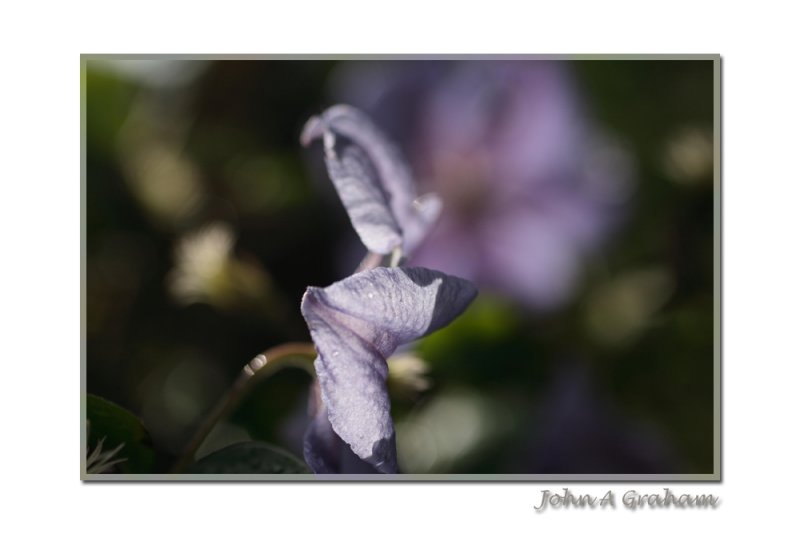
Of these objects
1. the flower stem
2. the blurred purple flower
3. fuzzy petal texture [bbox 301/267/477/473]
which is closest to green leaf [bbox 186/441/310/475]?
the flower stem

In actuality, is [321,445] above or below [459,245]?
below

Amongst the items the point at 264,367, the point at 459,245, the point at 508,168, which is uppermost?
the point at 508,168

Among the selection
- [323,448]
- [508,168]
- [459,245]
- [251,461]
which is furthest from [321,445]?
[508,168]

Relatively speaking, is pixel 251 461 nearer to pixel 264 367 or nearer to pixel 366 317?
Result: pixel 264 367

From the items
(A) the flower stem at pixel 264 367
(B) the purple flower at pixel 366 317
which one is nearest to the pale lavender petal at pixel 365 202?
(B) the purple flower at pixel 366 317

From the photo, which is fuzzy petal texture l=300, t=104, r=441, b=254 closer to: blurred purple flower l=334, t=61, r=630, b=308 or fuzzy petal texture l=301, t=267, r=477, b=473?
fuzzy petal texture l=301, t=267, r=477, b=473

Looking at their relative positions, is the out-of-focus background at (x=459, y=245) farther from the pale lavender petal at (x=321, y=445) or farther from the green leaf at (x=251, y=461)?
the pale lavender petal at (x=321, y=445)
